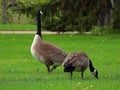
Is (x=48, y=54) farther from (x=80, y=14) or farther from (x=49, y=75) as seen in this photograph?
(x=80, y=14)

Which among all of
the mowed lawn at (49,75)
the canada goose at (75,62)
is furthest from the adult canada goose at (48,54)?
the canada goose at (75,62)

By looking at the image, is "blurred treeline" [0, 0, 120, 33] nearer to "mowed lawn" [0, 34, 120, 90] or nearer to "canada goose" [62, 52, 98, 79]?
"mowed lawn" [0, 34, 120, 90]

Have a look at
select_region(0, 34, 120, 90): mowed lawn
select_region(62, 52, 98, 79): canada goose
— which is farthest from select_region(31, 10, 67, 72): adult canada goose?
select_region(62, 52, 98, 79): canada goose

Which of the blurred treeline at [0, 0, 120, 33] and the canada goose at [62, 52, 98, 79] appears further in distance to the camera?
the blurred treeline at [0, 0, 120, 33]

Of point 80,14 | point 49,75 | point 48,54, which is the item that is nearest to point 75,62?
point 49,75

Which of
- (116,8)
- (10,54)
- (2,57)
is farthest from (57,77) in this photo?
(116,8)

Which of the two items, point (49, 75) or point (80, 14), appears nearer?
point (49, 75)

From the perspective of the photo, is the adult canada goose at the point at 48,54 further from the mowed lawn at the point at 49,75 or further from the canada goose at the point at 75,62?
the canada goose at the point at 75,62

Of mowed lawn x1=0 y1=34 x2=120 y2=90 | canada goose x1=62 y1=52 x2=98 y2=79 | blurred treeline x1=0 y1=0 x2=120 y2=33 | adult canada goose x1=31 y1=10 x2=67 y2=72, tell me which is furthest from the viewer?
blurred treeline x1=0 y1=0 x2=120 y2=33

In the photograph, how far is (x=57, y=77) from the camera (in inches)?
563

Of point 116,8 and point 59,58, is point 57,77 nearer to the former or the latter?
point 59,58

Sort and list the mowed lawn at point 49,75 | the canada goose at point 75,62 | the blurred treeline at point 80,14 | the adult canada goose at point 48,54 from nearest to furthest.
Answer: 1. the mowed lawn at point 49,75
2. the canada goose at point 75,62
3. the adult canada goose at point 48,54
4. the blurred treeline at point 80,14

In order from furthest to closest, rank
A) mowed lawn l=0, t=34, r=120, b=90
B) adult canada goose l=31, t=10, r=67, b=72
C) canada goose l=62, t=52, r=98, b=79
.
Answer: adult canada goose l=31, t=10, r=67, b=72 → canada goose l=62, t=52, r=98, b=79 → mowed lawn l=0, t=34, r=120, b=90

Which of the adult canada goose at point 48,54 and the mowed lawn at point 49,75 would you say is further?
the adult canada goose at point 48,54
